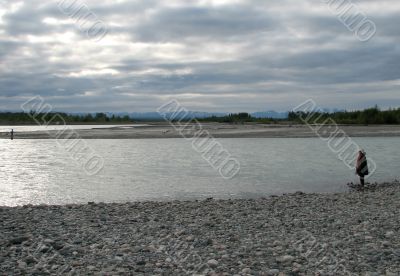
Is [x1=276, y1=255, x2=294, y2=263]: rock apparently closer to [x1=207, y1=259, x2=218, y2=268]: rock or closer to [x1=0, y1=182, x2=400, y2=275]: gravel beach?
[x1=0, y1=182, x2=400, y2=275]: gravel beach

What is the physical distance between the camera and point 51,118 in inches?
5709

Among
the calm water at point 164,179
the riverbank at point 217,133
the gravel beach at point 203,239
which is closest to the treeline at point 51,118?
the riverbank at point 217,133

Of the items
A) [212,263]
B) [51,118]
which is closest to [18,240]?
[212,263]

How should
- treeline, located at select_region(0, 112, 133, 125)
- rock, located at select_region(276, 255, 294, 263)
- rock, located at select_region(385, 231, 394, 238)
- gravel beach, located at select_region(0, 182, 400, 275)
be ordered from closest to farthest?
gravel beach, located at select_region(0, 182, 400, 275) < rock, located at select_region(276, 255, 294, 263) < rock, located at select_region(385, 231, 394, 238) < treeline, located at select_region(0, 112, 133, 125)

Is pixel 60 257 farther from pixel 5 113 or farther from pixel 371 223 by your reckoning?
pixel 5 113

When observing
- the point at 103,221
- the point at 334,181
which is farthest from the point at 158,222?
the point at 334,181

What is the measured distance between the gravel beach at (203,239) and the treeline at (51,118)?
13054cm

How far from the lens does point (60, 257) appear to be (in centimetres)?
806

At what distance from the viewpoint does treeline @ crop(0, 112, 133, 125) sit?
13900 centimetres

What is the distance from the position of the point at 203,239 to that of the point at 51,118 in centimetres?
14381

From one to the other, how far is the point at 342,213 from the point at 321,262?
15.9 ft

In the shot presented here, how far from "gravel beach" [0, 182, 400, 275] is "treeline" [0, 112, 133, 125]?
428ft

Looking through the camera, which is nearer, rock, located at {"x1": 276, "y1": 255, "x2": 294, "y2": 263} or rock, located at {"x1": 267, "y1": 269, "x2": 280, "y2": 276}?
rock, located at {"x1": 267, "y1": 269, "x2": 280, "y2": 276}

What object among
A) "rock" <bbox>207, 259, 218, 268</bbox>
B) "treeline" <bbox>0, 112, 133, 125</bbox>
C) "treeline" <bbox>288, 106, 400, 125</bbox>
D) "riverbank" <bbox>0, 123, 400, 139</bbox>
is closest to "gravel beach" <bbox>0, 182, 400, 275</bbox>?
"rock" <bbox>207, 259, 218, 268</bbox>
